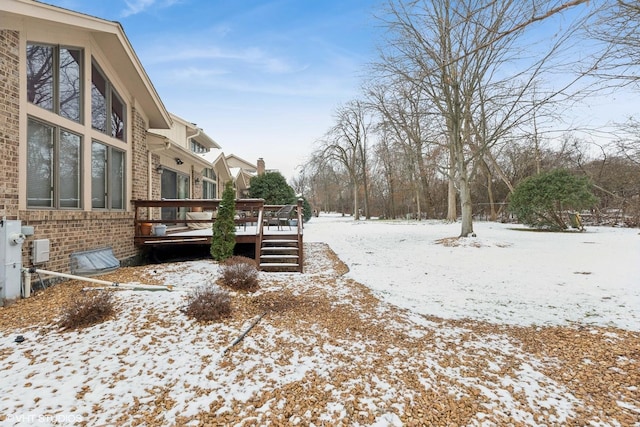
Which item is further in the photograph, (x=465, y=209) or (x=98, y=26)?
(x=465, y=209)

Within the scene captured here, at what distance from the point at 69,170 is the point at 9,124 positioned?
127 cm

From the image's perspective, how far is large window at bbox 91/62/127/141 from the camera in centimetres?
618

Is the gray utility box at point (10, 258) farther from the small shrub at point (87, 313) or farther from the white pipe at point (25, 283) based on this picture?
the small shrub at point (87, 313)

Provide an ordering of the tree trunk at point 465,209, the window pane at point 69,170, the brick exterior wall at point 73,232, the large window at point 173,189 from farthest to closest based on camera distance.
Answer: the tree trunk at point 465,209, the large window at point 173,189, the window pane at point 69,170, the brick exterior wall at point 73,232

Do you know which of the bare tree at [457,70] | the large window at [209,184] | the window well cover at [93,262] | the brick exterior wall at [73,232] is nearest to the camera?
the brick exterior wall at [73,232]

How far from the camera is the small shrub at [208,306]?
3.86 m

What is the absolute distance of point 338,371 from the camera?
114 inches

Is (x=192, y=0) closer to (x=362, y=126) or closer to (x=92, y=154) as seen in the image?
(x=92, y=154)

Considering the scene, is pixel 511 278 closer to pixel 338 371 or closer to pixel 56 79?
pixel 338 371

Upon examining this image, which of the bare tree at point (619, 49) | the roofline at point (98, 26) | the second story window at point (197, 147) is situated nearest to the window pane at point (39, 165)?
the roofline at point (98, 26)

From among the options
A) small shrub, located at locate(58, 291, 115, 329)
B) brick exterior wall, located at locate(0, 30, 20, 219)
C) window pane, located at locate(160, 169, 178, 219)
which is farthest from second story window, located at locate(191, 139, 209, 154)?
small shrub, located at locate(58, 291, 115, 329)

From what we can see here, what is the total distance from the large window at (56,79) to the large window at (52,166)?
0.39 metres

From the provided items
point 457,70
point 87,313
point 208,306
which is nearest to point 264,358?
point 208,306

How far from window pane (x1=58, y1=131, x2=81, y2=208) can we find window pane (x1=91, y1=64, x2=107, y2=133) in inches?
30.7
